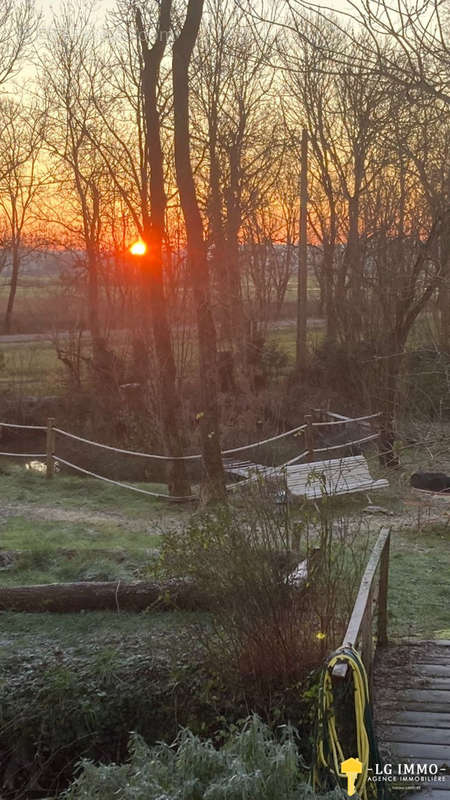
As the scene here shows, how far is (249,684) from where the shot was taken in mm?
5840

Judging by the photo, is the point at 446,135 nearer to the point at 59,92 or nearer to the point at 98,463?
the point at 98,463

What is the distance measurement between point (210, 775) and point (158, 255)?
1395 centimetres

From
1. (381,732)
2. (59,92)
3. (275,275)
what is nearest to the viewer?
(381,732)

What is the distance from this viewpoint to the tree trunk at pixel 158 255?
1508cm

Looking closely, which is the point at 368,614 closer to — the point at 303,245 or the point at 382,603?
the point at 382,603

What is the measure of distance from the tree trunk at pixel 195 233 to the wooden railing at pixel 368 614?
7062 mm

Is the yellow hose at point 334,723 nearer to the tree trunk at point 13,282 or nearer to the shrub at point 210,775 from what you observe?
the shrub at point 210,775

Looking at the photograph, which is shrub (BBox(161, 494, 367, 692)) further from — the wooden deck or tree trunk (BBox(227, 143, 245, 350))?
tree trunk (BBox(227, 143, 245, 350))

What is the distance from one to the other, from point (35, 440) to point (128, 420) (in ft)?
11.6

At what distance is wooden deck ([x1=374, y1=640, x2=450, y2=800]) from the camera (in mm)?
4785

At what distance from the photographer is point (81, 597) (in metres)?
8.11

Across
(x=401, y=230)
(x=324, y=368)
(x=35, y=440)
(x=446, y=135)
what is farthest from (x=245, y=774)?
(x=324, y=368)

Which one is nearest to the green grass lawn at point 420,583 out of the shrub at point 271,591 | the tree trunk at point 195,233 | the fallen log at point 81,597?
the shrub at point 271,591

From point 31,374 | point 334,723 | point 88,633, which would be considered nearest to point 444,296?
point 88,633
